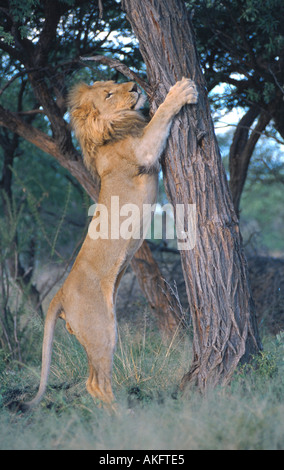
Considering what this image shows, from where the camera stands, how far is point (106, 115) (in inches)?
171

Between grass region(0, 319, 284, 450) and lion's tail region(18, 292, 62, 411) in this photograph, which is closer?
grass region(0, 319, 284, 450)

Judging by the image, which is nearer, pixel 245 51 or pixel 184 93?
pixel 184 93

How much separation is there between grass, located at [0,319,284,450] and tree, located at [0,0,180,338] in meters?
1.22

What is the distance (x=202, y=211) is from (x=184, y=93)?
2.80 feet

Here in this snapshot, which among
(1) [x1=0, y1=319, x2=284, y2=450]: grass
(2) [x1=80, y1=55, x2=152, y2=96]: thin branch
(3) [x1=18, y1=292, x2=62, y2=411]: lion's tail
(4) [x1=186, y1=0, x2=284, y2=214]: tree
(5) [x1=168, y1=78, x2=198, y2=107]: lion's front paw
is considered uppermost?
(4) [x1=186, y1=0, x2=284, y2=214]: tree

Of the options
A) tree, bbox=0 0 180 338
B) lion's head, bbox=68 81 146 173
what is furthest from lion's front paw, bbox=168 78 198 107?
tree, bbox=0 0 180 338

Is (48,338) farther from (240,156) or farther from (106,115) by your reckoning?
(240,156)

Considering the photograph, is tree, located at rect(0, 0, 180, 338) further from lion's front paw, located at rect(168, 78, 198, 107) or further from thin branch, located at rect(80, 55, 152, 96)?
lion's front paw, located at rect(168, 78, 198, 107)

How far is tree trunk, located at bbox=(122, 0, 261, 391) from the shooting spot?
3764mm

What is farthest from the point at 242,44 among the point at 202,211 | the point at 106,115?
the point at 202,211

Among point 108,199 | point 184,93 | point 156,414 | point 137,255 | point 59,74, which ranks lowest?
point 156,414

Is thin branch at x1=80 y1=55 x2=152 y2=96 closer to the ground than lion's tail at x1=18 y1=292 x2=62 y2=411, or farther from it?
farther from it
